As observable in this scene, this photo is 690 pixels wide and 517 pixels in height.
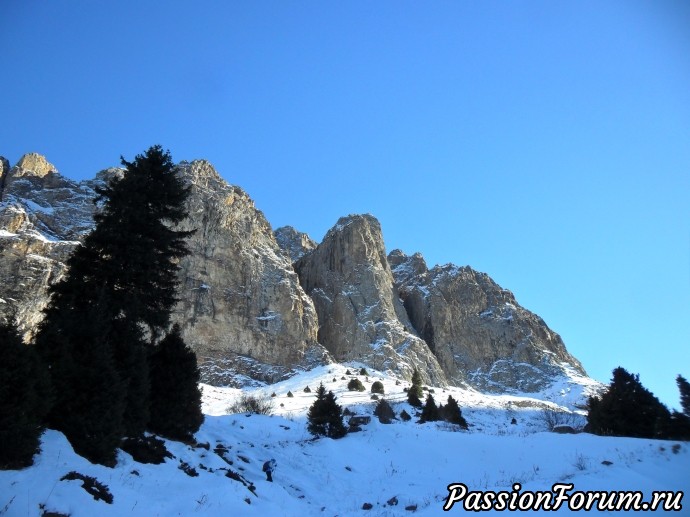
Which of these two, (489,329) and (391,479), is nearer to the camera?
(391,479)

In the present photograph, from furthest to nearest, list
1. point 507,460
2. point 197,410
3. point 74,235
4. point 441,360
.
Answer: point 441,360
point 74,235
point 507,460
point 197,410

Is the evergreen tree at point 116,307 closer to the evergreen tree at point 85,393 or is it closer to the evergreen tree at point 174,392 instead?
the evergreen tree at point 85,393

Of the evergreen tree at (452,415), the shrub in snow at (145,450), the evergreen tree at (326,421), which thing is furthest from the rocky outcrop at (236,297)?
the shrub in snow at (145,450)

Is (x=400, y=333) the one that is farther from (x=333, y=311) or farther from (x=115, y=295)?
(x=115, y=295)

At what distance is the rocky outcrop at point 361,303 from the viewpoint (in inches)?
3442

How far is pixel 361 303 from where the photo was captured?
101188 mm

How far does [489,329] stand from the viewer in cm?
11419

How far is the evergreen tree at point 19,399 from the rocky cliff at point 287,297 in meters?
54.5

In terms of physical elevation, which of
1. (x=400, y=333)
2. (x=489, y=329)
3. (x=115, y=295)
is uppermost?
(x=489, y=329)

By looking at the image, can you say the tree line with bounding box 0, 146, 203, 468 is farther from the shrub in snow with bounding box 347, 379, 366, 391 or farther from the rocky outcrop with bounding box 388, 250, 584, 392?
the rocky outcrop with bounding box 388, 250, 584, 392

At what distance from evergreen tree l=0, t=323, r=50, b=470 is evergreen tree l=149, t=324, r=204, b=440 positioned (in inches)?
221

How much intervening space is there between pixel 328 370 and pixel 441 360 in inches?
1815

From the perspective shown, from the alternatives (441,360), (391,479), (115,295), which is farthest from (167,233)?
(441,360)

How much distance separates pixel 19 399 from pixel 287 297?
82520 mm
